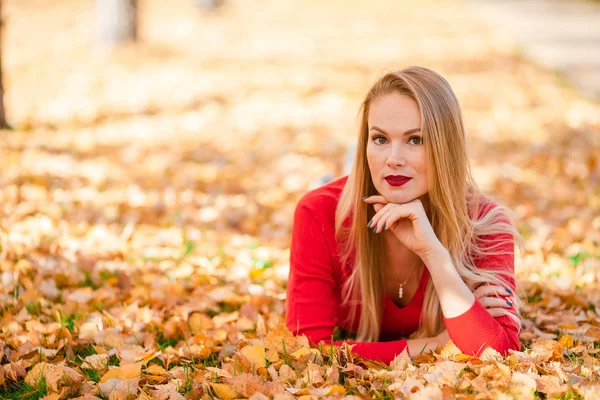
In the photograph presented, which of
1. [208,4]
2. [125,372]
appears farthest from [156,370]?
[208,4]

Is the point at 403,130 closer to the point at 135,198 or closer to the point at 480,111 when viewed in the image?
the point at 135,198

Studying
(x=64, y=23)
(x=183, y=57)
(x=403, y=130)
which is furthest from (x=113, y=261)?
(x=64, y=23)

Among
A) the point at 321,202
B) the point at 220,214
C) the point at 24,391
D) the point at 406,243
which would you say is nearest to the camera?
the point at 24,391

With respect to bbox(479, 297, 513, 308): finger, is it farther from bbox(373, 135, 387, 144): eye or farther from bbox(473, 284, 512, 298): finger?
bbox(373, 135, 387, 144): eye

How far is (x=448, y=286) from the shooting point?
2.66 m

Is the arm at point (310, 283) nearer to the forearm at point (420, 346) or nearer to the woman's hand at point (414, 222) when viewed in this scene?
the forearm at point (420, 346)

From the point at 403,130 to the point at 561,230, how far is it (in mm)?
2655

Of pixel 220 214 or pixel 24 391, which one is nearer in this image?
pixel 24 391

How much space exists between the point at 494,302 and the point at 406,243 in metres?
0.45

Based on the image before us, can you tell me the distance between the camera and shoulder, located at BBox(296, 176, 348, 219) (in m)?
2.93

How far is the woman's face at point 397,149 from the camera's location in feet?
8.70

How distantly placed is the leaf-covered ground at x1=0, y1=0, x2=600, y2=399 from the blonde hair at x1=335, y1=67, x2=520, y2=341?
319mm

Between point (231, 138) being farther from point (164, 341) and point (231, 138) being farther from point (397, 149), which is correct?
point (397, 149)

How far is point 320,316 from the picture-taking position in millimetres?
2883
